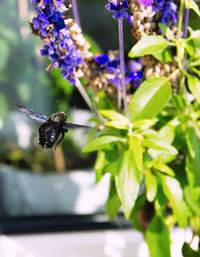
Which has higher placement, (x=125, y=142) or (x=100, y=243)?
(x=125, y=142)

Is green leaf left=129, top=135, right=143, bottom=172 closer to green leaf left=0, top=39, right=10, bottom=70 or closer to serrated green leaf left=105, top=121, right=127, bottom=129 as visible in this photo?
serrated green leaf left=105, top=121, right=127, bottom=129

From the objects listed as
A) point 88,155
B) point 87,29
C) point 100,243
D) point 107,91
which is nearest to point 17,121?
point 88,155

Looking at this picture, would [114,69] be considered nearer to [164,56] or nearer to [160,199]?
[164,56]

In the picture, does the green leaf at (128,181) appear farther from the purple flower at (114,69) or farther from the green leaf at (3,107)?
the green leaf at (3,107)

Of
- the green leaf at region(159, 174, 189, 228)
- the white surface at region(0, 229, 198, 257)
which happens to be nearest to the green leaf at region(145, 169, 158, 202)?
the green leaf at region(159, 174, 189, 228)

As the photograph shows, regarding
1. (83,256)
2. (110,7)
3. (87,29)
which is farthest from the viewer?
(87,29)

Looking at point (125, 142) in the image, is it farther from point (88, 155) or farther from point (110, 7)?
point (88, 155)
